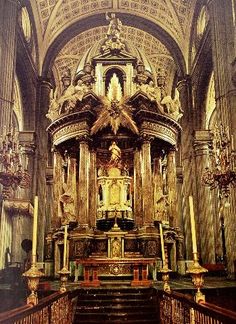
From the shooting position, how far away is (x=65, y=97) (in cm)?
1468

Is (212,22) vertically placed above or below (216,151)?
above

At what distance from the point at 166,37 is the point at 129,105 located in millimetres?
6773

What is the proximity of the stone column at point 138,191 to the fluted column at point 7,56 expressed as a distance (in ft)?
14.3

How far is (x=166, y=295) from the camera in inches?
232

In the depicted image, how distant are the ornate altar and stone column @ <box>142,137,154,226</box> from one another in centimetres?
3

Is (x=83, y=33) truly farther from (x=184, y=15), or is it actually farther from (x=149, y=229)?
(x=149, y=229)

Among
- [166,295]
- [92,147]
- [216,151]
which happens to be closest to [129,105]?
[92,147]

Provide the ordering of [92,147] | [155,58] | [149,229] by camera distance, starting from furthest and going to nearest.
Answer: [155,58]
[92,147]
[149,229]

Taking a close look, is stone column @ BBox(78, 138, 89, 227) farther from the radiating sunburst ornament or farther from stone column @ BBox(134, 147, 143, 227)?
stone column @ BBox(134, 147, 143, 227)

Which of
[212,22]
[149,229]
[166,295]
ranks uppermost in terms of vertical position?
[212,22]

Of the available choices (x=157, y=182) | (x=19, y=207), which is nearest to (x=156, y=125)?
(x=157, y=182)

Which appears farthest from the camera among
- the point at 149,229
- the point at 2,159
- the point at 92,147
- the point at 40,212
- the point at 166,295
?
the point at 40,212

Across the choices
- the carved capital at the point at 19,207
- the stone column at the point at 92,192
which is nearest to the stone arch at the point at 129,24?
the carved capital at the point at 19,207

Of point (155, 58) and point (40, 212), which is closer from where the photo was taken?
point (40, 212)
